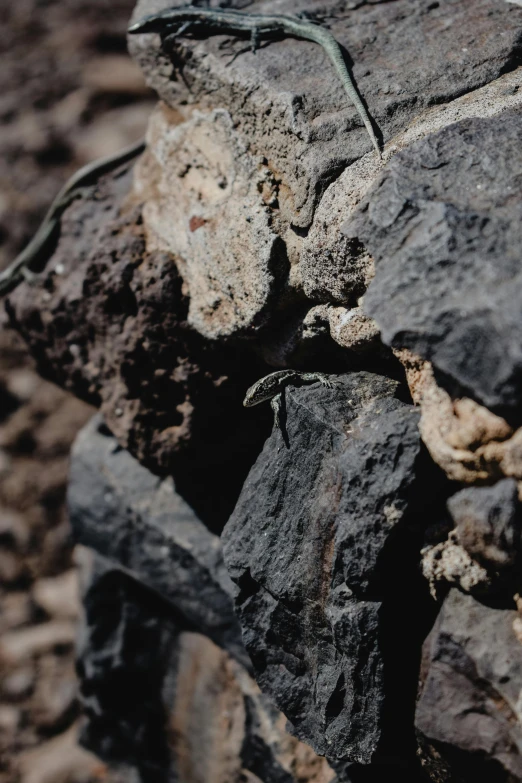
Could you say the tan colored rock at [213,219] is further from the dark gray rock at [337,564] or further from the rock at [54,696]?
the rock at [54,696]

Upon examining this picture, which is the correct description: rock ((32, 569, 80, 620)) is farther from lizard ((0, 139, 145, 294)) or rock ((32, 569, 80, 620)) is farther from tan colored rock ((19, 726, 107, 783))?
lizard ((0, 139, 145, 294))

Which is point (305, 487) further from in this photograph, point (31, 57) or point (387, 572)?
point (31, 57)

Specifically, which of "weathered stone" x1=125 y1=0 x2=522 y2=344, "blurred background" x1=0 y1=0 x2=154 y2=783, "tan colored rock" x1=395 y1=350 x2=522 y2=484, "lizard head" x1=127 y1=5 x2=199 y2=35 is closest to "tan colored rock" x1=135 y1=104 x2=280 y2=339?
"weathered stone" x1=125 y1=0 x2=522 y2=344

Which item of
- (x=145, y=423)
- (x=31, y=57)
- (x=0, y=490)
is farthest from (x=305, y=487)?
(x=31, y=57)

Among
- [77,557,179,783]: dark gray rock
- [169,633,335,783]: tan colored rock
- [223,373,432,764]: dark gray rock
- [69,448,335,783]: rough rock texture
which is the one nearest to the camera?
[223,373,432,764]: dark gray rock

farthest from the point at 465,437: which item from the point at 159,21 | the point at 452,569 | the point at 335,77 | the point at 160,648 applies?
the point at 160,648

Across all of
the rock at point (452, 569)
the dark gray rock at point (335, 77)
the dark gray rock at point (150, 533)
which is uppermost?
the dark gray rock at point (335, 77)

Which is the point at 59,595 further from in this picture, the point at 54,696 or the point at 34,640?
the point at 54,696

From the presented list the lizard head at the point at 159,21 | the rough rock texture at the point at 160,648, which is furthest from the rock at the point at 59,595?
the lizard head at the point at 159,21
